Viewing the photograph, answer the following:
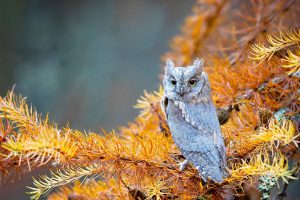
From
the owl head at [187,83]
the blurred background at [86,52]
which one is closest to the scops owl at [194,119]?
the owl head at [187,83]

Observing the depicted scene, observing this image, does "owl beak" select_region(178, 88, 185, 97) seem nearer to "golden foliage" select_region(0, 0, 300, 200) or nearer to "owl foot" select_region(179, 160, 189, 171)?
"golden foliage" select_region(0, 0, 300, 200)

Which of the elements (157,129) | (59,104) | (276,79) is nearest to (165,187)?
(157,129)

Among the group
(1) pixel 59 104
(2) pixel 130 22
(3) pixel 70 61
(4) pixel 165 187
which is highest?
(2) pixel 130 22

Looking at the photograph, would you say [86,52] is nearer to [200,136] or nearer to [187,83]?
[187,83]

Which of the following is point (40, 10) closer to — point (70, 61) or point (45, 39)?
point (45, 39)

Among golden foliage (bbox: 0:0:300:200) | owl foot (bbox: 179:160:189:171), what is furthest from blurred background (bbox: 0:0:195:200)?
owl foot (bbox: 179:160:189:171)

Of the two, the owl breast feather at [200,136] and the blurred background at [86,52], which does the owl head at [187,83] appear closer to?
the owl breast feather at [200,136]

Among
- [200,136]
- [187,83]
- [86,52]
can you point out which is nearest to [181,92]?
[187,83]
